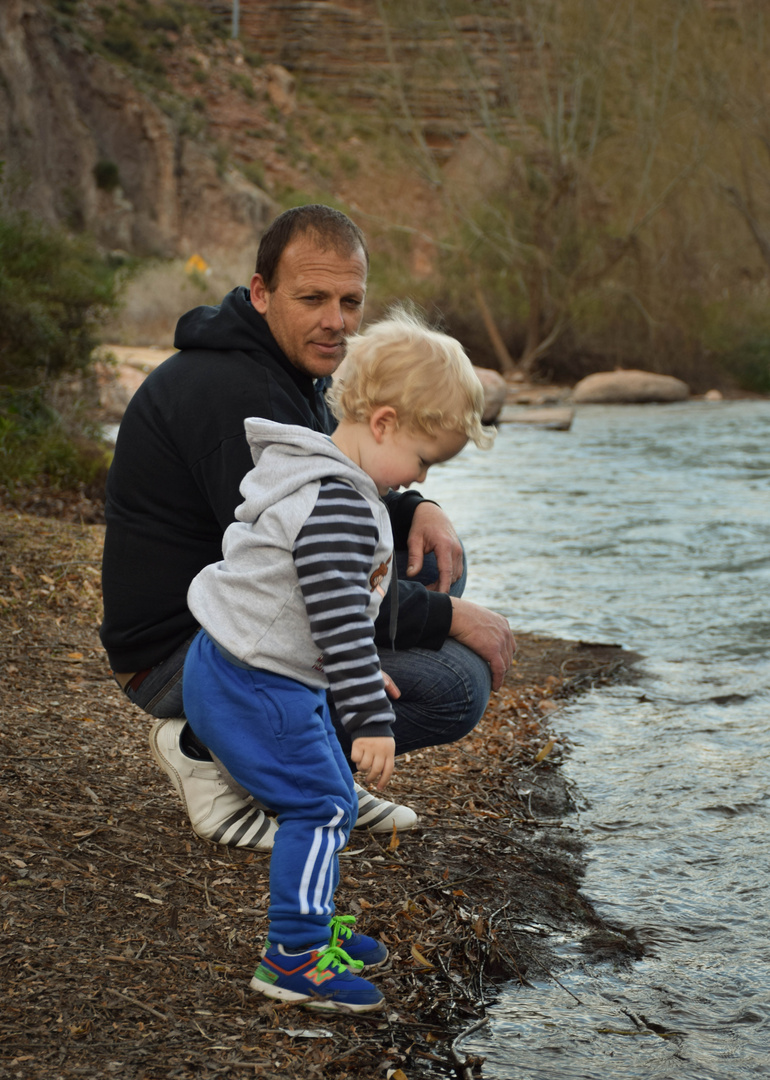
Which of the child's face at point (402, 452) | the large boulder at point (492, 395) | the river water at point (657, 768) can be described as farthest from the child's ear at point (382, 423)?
the large boulder at point (492, 395)

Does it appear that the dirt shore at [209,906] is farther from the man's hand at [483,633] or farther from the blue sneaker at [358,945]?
the man's hand at [483,633]

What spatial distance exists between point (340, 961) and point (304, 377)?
1.28 meters

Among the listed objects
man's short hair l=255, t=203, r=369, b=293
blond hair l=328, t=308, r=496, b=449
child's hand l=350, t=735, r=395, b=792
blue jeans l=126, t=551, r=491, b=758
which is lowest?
blue jeans l=126, t=551, r=491, b=758

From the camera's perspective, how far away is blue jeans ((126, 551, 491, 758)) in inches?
91.7

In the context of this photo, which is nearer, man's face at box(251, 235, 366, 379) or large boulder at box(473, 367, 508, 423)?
man's face at box(251, 235, 366, 379)

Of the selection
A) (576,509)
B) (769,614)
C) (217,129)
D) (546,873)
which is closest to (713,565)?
(769,614)

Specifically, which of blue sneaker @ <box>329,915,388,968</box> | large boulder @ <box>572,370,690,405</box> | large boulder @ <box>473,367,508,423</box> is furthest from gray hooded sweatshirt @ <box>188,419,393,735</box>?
large boulder @ <box>572,370,690,405</box>

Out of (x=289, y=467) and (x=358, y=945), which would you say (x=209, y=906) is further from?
(x=289, y=467)

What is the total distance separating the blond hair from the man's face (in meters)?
0.48

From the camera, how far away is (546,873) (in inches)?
97.3

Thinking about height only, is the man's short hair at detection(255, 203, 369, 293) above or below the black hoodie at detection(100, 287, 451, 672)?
above

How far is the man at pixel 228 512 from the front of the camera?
7.39ft

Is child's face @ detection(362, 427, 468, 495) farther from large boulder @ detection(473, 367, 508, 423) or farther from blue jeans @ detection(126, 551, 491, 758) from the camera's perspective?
large boulder @ detection(473, 367, 508, 423)

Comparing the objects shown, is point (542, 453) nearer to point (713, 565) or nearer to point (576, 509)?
point (576, 509)
